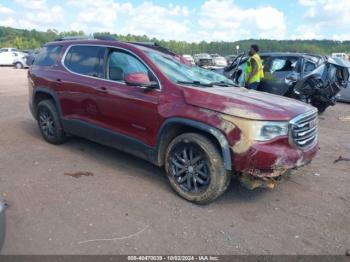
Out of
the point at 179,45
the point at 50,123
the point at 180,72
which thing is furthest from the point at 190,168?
the point at 179,45

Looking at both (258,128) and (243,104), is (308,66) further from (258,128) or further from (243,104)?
(258,128)

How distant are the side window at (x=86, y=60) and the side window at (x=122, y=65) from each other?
0.19 meters

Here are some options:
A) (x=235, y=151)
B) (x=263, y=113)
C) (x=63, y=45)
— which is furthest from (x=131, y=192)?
(x=63, y=45)

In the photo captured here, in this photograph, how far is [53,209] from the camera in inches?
164

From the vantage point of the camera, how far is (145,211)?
166 inches

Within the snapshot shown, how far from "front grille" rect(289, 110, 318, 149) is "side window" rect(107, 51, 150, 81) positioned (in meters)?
1.98

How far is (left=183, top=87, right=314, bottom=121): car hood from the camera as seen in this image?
13.4 ft

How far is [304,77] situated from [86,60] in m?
6.43

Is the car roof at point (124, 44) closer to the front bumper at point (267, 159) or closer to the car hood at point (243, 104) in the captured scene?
the car hood at point (243, 104)

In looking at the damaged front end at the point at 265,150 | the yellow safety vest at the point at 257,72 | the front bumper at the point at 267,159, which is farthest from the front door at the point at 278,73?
the front bumper at the point at 267,159

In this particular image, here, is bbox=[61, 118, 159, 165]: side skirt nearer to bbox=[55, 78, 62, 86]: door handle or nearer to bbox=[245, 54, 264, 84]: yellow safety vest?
bbox=[55, 78, 62, 86]: door handle

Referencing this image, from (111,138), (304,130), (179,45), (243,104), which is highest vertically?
(243,104)

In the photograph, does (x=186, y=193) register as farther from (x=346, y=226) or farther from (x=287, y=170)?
(x=346, y=226)

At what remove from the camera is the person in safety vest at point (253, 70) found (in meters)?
10.0
